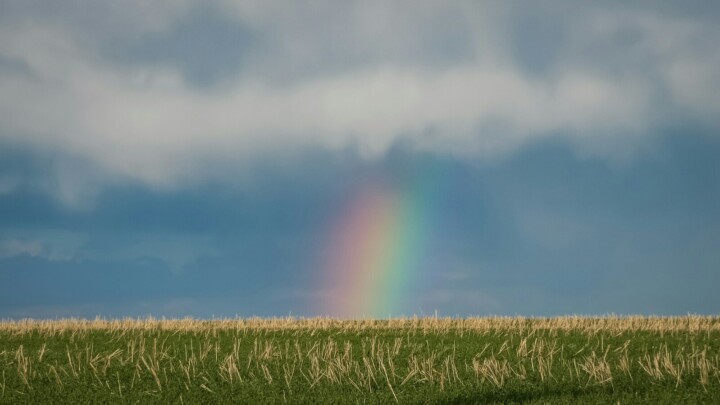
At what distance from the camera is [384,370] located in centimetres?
1711

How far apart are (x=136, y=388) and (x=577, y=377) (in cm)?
1007

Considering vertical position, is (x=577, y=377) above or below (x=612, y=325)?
below

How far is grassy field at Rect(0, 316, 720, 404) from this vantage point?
601 inches

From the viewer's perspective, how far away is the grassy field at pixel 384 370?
50.1 ft

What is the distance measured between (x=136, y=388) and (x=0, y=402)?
279 cm

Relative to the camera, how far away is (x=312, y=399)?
14953 mm

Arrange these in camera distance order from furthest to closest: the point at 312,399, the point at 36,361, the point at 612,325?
the point at 612,325 < the point at 36,361 < the point at 312,399

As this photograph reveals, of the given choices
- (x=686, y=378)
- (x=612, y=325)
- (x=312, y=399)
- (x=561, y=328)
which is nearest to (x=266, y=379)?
(x=312, y=399)

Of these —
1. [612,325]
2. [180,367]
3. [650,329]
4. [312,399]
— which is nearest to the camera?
[312,399]

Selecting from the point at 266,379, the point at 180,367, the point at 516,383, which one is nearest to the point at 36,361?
the point at 180,367

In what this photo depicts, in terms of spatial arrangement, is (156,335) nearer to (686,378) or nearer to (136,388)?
(136,388)

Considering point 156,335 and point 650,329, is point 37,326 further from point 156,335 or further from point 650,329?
point 650,329

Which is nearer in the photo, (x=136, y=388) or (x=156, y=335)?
(x=136, y=388)

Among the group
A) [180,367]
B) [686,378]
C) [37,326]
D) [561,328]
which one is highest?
[37,326]
